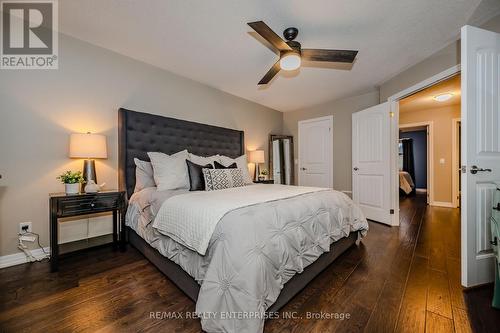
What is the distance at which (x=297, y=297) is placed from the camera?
5.08 ft

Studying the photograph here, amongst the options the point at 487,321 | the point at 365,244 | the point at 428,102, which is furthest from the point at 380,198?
the point at 428,102

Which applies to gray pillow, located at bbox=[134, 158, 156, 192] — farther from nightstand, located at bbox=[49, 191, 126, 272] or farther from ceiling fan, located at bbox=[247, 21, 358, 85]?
ceiling fan, located at bbox=[247, 21, 358, 85]

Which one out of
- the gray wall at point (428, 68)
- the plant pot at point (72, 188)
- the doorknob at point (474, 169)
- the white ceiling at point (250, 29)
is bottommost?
the plant pot at point (72, 188)

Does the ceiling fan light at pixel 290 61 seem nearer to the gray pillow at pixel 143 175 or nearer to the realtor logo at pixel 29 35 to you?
the gray pillow at pixel 143 175

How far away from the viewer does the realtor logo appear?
1.97m

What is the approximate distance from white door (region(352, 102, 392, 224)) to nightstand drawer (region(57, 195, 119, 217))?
3916 mm

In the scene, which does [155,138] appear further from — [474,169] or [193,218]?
[474,169]

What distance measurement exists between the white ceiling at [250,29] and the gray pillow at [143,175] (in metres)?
1.43

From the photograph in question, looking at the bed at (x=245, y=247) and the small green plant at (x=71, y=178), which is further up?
the small green plant at (x=71, y=178)

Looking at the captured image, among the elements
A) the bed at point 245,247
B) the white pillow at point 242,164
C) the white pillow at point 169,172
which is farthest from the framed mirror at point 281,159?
the white pillow at point 169,172

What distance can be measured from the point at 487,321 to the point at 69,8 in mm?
4061

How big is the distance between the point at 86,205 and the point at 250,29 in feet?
8.18

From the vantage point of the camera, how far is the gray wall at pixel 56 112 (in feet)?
6.61

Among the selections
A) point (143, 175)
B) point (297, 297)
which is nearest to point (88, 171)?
point (143, 175)
